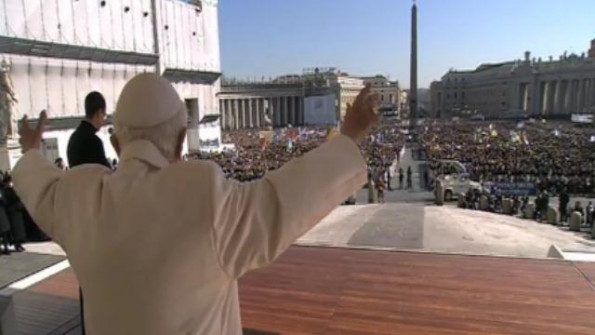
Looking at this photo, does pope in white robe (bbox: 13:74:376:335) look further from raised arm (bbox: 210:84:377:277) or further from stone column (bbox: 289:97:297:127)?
stone column (bbox: 289:97:297:127)

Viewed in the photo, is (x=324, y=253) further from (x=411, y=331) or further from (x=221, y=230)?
(x=221, y=230)

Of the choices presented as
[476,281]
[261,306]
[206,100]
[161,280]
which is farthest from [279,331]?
[206,100]

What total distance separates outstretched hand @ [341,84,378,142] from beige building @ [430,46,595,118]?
86228 millimetres

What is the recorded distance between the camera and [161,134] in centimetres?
89

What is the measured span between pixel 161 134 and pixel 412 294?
3.00 metres

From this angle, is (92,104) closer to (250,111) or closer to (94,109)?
(94,109)

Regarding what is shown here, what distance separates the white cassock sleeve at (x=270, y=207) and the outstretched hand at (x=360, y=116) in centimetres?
8

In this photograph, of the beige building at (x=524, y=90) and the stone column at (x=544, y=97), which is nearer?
the beige building at (x=524, y=90)

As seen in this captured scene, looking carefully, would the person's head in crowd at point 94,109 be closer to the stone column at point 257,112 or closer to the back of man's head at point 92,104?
the back of man's head at point 92,104

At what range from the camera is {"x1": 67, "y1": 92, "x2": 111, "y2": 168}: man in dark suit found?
202cm

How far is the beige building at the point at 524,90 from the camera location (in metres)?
81.7

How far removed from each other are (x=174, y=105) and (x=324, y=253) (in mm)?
3876

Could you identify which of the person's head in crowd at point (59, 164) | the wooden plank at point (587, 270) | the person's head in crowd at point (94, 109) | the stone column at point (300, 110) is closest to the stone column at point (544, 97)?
the stone column at point (300, 110)

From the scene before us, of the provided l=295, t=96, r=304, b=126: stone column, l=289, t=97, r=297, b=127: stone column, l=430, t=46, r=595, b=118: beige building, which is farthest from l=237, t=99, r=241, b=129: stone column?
l=430, t=46, r=595, b=118: beige building
